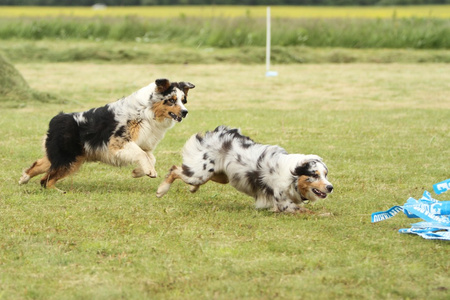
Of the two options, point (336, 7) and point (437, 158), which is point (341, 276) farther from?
point (336, 7)

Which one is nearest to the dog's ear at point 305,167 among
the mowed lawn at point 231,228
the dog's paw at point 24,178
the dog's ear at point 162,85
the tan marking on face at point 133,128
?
the mowed lawn at point 231,228

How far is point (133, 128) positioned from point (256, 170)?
1684 mm

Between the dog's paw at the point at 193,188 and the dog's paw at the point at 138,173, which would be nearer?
the dog's paw at the point at 193,188

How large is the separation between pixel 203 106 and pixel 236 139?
7944 millimetres

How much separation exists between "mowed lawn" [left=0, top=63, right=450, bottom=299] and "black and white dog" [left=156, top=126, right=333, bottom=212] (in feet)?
0.68

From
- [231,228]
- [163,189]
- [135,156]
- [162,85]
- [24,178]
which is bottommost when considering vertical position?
[24,178]

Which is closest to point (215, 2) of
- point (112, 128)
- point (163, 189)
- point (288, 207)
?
point (112, 128)

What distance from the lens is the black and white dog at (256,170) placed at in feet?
21.6

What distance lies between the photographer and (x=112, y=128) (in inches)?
305

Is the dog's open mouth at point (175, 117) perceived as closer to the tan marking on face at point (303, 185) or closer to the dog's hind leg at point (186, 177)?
the dog's hind leg at point (186, 177)

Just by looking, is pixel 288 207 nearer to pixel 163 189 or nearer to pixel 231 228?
pixel 231 228

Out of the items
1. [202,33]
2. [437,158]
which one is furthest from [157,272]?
[202,33]

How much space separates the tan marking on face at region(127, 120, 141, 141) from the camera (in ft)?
25.5

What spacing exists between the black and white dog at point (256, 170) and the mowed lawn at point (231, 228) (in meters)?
0.21
